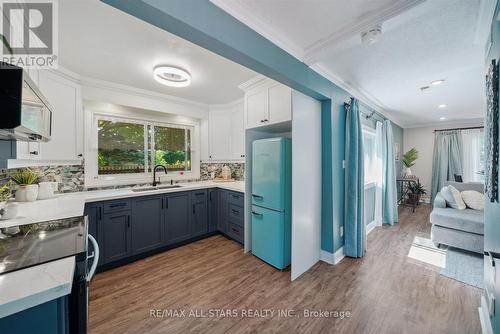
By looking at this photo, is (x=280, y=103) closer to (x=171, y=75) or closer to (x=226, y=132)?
(x=171, y=75)

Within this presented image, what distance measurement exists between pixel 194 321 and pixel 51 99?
267cm

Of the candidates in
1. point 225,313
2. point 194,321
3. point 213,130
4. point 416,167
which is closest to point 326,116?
point 213,130

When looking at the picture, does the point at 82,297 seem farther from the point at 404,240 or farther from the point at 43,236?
the point at 404,240

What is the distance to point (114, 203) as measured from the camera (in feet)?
7.61

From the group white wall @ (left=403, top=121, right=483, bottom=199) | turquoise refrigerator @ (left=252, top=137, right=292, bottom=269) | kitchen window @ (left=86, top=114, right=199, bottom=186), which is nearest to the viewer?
turquoise refrigerator @ (left=252, top=137, right=292, bottom=269)

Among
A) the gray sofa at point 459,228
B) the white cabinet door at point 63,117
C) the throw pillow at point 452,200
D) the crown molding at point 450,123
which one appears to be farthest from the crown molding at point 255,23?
the crown molding at point 450,123

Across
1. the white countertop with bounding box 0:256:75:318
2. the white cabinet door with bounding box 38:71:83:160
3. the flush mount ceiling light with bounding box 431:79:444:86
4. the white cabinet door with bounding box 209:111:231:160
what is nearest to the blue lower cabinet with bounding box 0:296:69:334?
the white countertop with bounding box 0:256:75:318

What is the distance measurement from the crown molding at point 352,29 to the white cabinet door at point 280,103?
0.38m

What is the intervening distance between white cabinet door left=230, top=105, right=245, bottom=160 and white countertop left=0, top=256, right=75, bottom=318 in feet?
8.90

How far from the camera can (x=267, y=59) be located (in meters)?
1.54

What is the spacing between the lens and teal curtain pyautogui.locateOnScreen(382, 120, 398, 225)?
150 inches

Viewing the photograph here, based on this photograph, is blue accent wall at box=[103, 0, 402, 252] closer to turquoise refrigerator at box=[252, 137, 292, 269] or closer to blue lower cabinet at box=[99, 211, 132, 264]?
turquoise refrigerator at box=[252, 137, 292, 269]

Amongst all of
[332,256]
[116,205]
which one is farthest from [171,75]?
[332,256]

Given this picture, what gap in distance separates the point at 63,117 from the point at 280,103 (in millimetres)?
2500
